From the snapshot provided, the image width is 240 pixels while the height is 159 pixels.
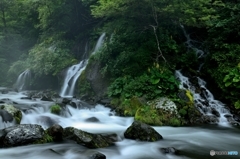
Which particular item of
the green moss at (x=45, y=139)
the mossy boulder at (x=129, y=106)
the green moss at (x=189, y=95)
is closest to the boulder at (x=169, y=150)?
the green moss at (x=45, y=139)

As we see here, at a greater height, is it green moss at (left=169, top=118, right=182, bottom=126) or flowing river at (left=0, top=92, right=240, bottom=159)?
green moss at (left=169, top=118, right=182, bottom=126)

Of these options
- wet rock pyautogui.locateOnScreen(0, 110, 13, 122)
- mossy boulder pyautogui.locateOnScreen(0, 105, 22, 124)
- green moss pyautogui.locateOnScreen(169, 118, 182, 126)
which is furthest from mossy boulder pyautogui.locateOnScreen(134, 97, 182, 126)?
wet rock pyautogui.locateOnScreen(0, 110, 13, 122)

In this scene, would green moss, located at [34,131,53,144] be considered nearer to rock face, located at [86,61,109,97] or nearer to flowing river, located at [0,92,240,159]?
flowing river, located at [0,92,240,159]

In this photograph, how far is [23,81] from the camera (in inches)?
774

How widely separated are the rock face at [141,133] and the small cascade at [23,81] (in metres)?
13.9

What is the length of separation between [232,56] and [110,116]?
654 centimetres

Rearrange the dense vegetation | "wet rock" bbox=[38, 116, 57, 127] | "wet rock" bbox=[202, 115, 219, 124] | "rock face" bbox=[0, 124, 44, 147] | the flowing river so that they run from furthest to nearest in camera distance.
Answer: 1. the dense vegetation
2. "wet rock" bbox=[202, 115, 219, 124]
3. "wet rock" bbox=[38, 116, 57, 127]
4. "rock face" bbox=[0, 124, 44, 147]
5. the flowing river

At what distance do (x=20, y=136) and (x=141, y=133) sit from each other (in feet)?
12.1

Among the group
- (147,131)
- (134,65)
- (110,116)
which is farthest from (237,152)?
(134,65)

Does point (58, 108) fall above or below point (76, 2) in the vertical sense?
below

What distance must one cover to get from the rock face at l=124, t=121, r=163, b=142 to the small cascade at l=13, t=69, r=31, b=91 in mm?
13853

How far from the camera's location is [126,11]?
12.8 meters

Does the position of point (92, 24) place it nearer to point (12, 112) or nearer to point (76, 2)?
point (76, 2)

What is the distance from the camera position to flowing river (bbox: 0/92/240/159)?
6.75 metres
